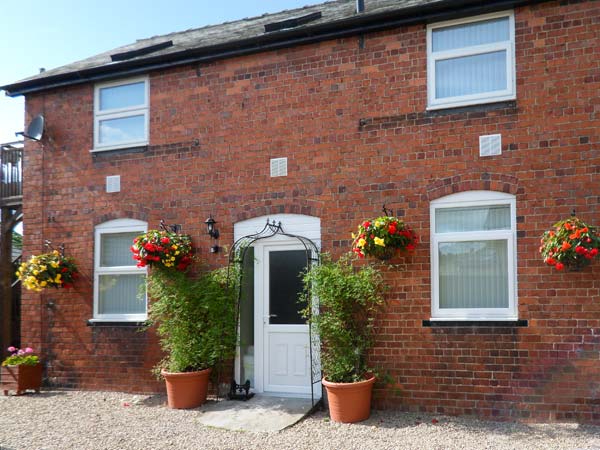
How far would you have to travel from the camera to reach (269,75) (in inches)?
324

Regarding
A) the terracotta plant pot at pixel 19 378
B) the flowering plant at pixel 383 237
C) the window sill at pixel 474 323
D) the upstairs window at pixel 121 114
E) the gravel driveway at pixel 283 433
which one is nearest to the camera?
the gravel driveway at pixel 283 433

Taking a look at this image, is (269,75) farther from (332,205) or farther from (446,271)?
(446,271)

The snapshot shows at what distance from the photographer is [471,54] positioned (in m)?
7.30

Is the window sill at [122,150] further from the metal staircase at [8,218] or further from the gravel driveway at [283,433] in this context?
the gravel driveway at [283,433]

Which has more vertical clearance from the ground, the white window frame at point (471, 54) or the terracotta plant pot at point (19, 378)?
the white window frame at point (471, 54)

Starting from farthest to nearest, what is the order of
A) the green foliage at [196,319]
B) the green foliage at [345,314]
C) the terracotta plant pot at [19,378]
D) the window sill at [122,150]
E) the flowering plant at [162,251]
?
the window sill at [122,150] < the terracotta plant pot at [19,378] < the flowering plant at [162,251] < the green foliage at [196,319] < the green foliage at [345,314]

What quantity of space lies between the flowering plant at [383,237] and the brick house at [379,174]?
0.33 m

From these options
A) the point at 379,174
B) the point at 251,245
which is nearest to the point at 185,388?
the point at 251,245

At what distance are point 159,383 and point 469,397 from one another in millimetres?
4333

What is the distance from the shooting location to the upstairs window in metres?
9.05

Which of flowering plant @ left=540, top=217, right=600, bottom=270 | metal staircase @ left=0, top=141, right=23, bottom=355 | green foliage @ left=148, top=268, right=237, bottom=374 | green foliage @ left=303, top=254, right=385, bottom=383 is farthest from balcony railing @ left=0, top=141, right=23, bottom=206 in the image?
flowering plant @ left=540, top=217, right=600, bottom=270

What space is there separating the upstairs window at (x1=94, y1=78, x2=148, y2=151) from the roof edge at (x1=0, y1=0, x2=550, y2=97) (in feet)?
0.72

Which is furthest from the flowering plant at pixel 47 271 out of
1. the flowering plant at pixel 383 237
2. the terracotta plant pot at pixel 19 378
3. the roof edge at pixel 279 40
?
the flowering plant at pixel 383 237

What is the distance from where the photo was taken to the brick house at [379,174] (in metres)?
6.75
